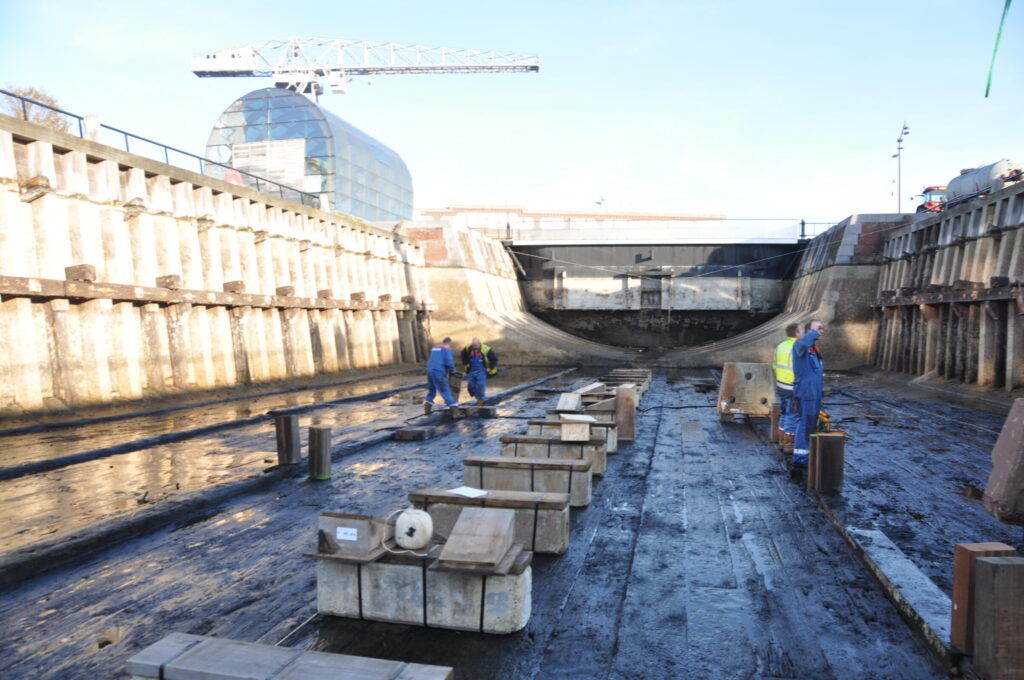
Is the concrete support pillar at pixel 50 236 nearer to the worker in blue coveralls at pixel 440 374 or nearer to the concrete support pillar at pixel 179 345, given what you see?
the concrete support pillar at pixel 179 345

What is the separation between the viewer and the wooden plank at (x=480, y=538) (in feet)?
12.9

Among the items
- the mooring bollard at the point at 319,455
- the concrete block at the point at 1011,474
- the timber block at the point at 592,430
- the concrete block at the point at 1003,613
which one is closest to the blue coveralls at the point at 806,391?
the timber block at the point at 592,430

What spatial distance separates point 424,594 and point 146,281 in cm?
1402

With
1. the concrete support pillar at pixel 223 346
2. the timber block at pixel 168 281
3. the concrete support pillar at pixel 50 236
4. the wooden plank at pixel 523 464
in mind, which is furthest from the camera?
the concrete support pillar at pixel 223 346

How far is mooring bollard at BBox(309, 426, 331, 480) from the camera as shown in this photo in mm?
8141

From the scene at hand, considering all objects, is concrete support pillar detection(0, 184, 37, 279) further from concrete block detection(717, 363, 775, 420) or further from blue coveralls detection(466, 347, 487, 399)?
concrete block detection(717, 363, 775, 420)

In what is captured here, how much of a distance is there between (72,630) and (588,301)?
33826 millimetres

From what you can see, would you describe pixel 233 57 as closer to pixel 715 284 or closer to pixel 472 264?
pixel 472 264

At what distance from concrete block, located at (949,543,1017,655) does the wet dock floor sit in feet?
0.79

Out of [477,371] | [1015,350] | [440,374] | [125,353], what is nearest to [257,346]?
[125,353]

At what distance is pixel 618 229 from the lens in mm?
36594

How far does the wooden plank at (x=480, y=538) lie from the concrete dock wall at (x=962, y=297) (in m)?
15.1

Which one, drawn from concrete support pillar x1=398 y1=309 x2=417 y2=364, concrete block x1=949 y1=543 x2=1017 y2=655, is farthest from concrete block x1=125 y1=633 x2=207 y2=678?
concrete support pillar x1=398 y1=309 x2=417 y2=364

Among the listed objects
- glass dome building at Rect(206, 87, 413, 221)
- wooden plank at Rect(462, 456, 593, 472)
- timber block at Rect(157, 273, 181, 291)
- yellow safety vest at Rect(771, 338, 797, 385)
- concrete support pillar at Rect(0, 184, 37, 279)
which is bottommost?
wooden plank at Rect(462, 456, 593, 472)
